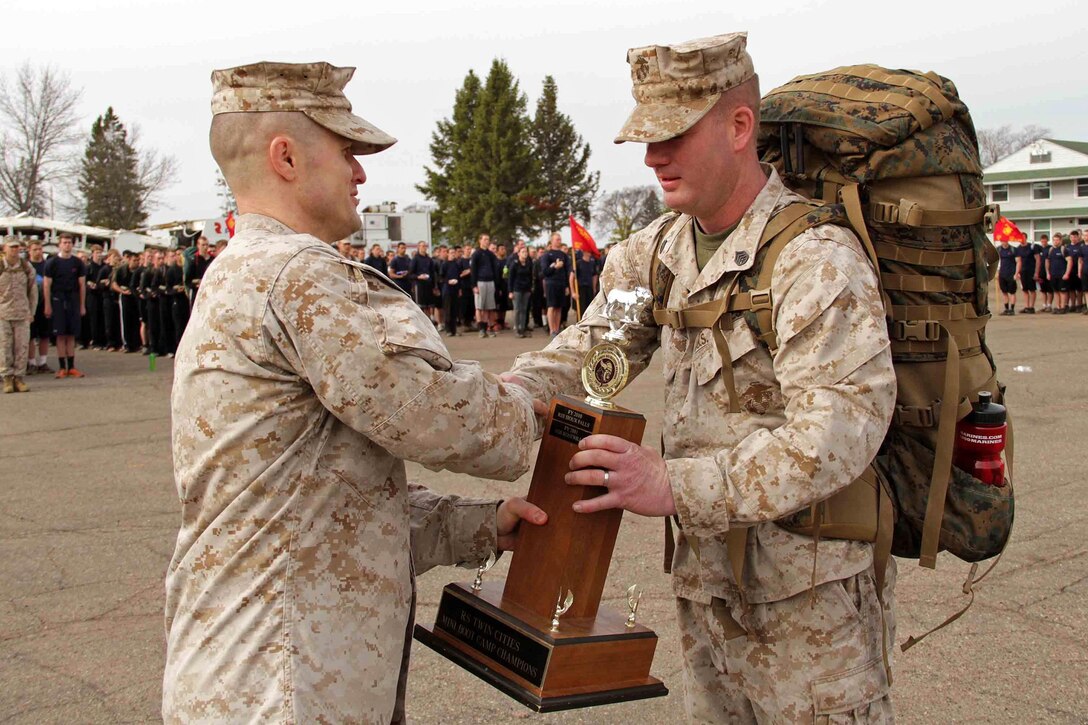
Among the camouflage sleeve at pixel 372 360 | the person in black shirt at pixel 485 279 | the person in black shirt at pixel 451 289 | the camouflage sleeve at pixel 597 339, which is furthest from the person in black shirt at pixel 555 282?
the camouflage sleeve at pixel 372 360

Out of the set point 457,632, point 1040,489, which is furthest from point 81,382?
point 457,632

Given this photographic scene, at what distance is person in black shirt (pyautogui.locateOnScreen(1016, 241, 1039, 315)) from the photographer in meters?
25.6

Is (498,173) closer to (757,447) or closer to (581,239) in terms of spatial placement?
(581,239)

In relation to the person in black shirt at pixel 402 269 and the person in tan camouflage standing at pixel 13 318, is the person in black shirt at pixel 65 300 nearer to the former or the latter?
the person in tan camouflage standing at pixel 13 318

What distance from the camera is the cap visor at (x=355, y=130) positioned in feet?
7.56

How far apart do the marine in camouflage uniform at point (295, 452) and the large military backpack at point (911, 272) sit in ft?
2.81

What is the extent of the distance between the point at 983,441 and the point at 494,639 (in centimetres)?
135

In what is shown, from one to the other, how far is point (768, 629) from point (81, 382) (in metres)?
15.2

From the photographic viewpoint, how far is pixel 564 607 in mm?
2463

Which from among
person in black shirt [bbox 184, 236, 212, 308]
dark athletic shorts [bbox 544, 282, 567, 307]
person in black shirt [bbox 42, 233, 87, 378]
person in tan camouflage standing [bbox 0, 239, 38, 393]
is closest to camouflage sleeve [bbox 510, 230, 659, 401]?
person in tan camouflage standing [bbox 0, 239, 38, 393]

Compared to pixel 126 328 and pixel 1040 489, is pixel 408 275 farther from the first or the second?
pixel 1040 489

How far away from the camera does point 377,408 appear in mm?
2104

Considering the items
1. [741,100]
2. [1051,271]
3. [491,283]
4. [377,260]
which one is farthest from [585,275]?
[741,100]

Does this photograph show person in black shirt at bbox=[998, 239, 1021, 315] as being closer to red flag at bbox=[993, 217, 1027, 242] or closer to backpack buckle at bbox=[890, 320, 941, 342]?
red flag at bbox=[993, 217, 1027, 242]
